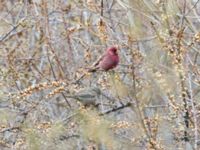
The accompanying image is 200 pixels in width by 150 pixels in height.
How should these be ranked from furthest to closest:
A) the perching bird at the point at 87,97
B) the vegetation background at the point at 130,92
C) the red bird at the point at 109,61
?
the perching bird at the point at 87,97 → the red bird at the point at 109,61 → the vegetation background at the point at 130,92

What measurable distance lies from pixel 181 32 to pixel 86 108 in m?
0.91

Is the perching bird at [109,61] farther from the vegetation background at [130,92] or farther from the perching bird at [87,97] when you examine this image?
the perching bird at [87,97]

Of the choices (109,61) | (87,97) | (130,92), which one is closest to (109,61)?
(109,61)

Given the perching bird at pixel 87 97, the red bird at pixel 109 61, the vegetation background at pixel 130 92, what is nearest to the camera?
the vegetation background at pixel 130 92

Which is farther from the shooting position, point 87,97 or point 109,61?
point 87,97

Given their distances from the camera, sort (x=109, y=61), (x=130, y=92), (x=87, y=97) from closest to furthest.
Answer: (x=109, y=61)
(x=130, y=92)
(x=87, y=97)

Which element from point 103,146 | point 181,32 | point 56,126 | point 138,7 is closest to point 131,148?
point 103,146

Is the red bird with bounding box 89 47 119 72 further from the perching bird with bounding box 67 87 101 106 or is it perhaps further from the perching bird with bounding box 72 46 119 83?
the perching bird with bounding box 67 87 101 106

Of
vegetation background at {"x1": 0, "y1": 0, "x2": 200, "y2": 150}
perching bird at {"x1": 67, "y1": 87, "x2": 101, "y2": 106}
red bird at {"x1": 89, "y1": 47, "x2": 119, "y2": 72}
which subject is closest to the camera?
vegetation background at {"x1": 0, "y1": 0, "x2": 200, "y2": 150}

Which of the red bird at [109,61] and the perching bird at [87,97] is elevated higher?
the red bird at [109,61]

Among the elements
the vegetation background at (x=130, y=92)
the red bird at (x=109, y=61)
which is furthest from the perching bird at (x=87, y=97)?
the red bird at (x=109, y=61)

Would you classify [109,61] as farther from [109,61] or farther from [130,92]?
[130,92]

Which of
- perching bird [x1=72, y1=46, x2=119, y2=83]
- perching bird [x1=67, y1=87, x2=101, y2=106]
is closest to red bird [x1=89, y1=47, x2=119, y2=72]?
perching bird [x1=72, y1=46, x2=119, y2=83]

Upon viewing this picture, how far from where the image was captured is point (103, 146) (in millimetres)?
4207
